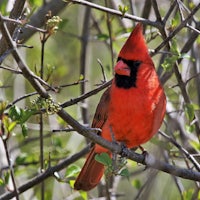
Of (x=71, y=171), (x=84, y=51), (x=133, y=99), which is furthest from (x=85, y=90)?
(x=133, y=99)

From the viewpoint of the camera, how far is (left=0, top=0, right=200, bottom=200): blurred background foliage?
116 inches

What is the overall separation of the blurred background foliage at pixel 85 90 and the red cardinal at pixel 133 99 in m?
0.08

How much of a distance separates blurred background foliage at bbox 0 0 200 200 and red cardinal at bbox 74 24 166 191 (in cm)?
8

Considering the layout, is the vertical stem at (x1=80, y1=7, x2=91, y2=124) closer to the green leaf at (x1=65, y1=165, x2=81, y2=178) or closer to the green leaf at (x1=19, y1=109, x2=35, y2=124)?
the green leaf at (x1=65, y1=165, x2=81, y2=178)

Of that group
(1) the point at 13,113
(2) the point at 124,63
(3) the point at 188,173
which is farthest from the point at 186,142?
(1) the point at 13,113

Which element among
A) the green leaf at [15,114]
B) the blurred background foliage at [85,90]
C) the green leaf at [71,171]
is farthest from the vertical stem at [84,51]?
the green leaf at [15,114]

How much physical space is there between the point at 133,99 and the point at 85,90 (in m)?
1.06

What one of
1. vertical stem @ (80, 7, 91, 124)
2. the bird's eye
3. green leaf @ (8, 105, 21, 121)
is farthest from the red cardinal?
vertical stem @ (80, 7, 91, 124)

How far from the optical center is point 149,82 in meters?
2.93

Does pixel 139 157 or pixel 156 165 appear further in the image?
pixel 139 157

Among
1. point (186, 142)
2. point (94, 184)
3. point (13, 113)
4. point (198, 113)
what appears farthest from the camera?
point (198, 113)

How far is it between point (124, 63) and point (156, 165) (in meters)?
1.27

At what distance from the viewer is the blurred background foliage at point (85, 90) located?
295cm

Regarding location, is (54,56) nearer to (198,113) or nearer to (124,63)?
(198,113)
